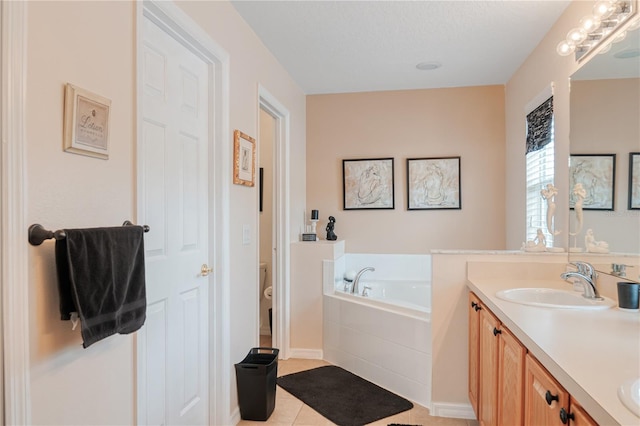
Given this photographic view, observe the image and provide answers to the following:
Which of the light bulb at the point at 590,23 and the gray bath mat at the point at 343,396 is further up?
the light bulb at the point at 590,23

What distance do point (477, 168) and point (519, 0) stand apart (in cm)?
180

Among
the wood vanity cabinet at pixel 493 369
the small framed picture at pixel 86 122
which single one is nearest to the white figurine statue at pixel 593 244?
the wood vanity cabinet at pixel 493 369

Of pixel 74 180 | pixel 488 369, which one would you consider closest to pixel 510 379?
pixel 488 369

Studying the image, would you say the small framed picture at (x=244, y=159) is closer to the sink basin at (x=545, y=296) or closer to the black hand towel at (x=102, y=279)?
the black hand towel at (x=102, y=279)

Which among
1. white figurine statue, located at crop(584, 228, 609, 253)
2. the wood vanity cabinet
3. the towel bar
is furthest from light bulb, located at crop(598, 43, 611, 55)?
the towel bar

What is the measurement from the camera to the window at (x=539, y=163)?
2.72 meters

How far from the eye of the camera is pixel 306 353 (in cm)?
358

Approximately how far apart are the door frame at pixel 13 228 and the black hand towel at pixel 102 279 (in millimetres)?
96

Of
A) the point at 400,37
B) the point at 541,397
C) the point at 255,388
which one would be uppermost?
the point at 400,37

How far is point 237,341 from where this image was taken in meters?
2.45

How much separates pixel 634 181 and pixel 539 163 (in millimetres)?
1346

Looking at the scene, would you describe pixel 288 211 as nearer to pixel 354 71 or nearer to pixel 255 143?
pixel 255 143

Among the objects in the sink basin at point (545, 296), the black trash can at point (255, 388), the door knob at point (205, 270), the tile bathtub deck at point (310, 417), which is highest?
the door knob at point (205, 270)

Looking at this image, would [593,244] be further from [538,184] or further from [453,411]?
[453,411]
